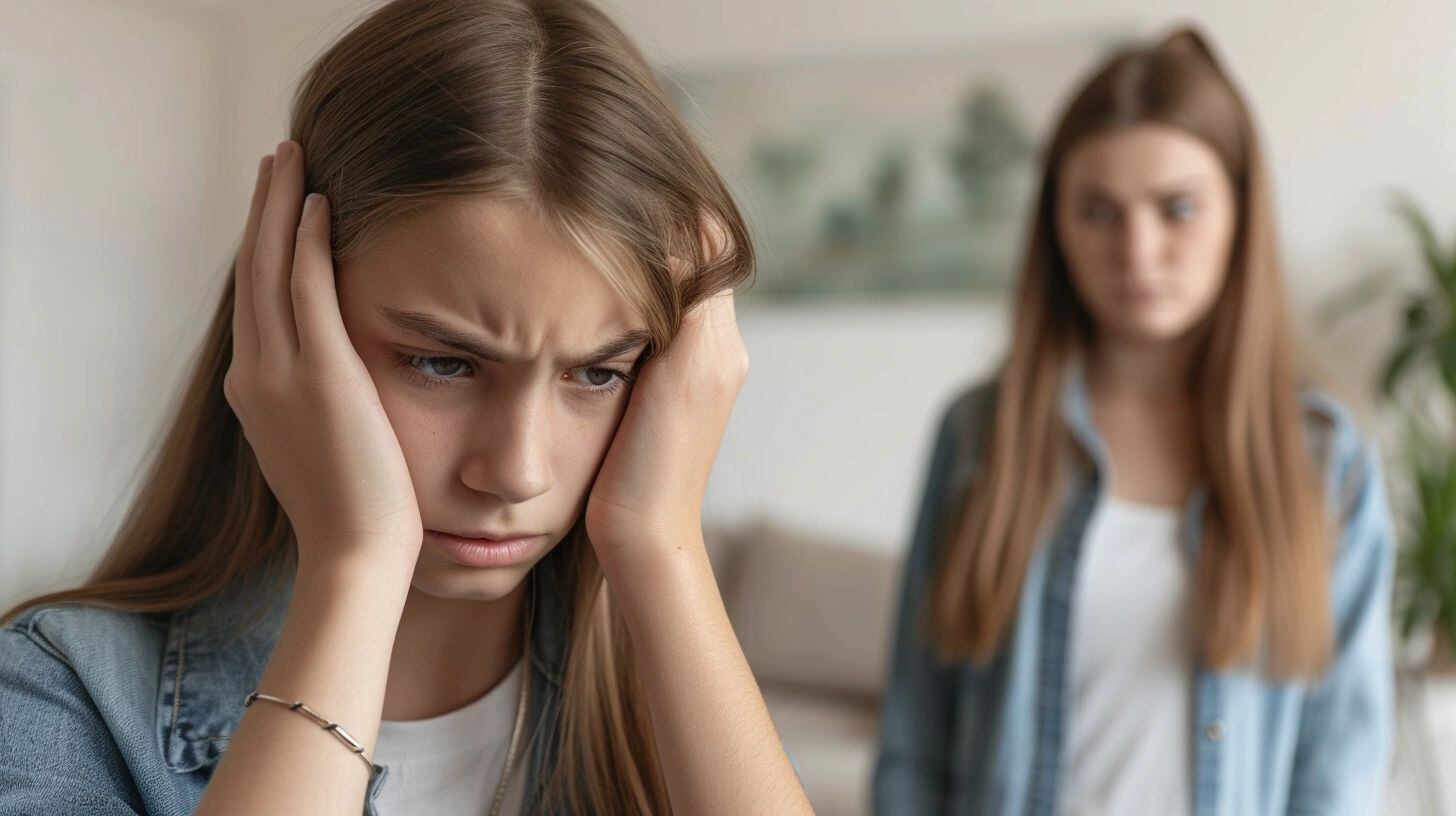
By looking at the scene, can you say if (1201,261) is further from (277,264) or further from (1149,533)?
(277,264)

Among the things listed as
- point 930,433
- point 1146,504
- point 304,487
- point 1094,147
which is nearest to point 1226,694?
point 1146,504

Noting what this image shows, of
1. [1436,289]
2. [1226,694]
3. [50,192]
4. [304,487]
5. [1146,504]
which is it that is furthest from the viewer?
[50,192]

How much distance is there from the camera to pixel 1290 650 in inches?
63.2

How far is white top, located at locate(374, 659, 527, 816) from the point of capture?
0.89 meters

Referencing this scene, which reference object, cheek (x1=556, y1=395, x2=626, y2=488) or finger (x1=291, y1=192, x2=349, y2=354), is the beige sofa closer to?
cheek (x1=556, y1=395, x2=626, y2=488)

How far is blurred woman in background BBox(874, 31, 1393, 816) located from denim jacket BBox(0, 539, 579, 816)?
3.06 ft

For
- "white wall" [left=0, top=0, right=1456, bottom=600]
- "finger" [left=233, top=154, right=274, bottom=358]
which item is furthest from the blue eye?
"white wall" [left=0, top=0, right=1456, bottom=600]

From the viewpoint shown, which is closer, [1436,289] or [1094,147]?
[1094,147]

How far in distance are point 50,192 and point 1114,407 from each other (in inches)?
164

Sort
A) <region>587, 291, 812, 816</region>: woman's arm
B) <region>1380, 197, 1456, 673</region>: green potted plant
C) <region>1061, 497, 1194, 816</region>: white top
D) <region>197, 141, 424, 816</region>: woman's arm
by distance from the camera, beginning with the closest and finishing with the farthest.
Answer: <region>197, 141, 424, 816</region>: woman's arm → <region>587, 291, 812, 816</region>: woman's arm → <region>1061, 497, 1194, 816</region>: white top → <region>1380, 197, 1456, 673</region>: green potted plant

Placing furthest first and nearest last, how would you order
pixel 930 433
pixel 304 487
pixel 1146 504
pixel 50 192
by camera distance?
pixel 50 192
pixel 930 433
pixel 1146 504
pixel 304 487

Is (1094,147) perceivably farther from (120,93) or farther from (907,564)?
(120,93)

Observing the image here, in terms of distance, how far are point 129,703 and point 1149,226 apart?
1.38 meters

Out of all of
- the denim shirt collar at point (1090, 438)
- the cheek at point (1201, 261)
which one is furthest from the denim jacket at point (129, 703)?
the cheek at point (1201, 261)
